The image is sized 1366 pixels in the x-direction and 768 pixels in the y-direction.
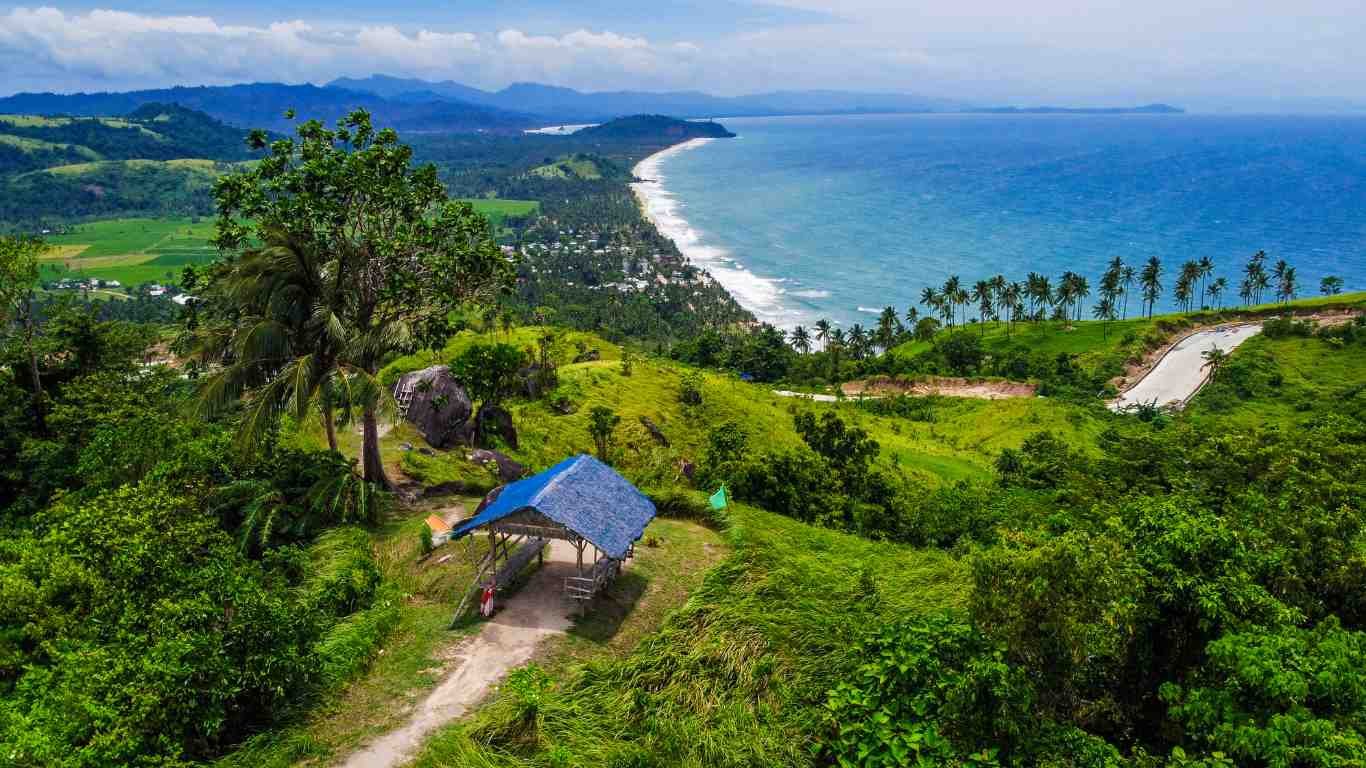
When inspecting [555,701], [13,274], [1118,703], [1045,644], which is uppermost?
[13,274]

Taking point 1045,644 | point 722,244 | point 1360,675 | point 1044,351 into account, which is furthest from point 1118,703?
point 722,244

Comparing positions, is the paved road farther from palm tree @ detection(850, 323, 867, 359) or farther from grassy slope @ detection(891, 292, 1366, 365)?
palm tree @ detection(850, 323, 867, 359)

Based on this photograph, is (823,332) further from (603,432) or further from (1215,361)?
(603,432)

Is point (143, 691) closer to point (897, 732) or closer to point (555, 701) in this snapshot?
point (555, 701)

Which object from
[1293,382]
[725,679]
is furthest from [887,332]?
[725,679]

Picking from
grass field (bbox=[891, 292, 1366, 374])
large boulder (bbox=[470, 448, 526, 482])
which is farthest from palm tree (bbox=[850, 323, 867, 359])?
large boulder (bbox=[470, 448, 526, 482])

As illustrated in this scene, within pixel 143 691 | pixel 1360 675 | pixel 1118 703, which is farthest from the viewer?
pixel 1118 703
